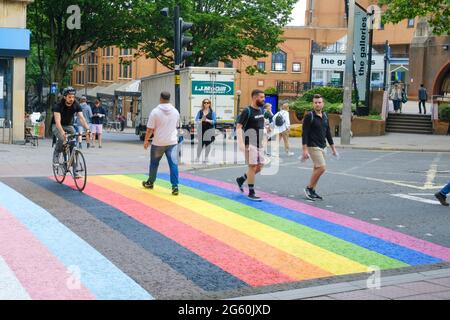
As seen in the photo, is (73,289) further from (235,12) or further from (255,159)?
(235,12)

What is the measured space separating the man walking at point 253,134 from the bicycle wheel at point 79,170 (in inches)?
111

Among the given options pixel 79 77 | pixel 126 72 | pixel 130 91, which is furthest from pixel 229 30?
pixel 79 77

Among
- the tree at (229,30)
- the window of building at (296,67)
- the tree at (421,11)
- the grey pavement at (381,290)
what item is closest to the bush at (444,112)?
the tree at (421,11)

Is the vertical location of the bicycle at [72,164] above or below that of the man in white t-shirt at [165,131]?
below

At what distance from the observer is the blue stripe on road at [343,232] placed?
7.92 meters

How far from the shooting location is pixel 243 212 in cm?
1053

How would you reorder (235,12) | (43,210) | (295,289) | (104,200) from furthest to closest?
(235,12) → (104,200) → (43,210) → (295,289)

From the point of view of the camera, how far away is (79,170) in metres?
12.2

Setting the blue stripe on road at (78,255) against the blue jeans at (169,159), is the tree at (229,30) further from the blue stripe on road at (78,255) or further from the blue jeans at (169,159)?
the blue stripe on road at (78,255)

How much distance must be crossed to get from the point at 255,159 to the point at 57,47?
2668 centimetres

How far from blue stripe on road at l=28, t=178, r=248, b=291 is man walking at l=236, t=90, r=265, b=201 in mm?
2489

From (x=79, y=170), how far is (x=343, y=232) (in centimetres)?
512
